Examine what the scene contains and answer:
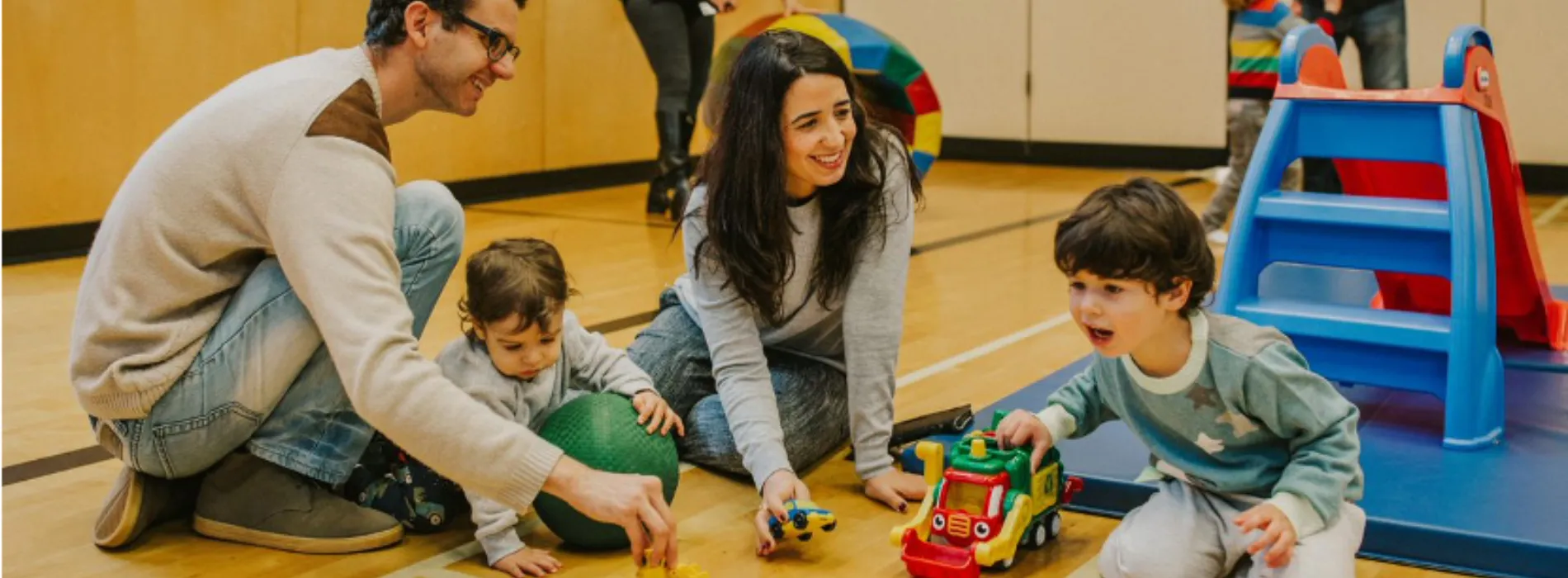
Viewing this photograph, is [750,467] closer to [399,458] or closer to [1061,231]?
[399,458]

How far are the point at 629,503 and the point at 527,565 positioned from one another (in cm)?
71

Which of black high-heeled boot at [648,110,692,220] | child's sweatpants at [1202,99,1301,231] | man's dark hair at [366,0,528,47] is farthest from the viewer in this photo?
black high-heeled boot at [648,110,692,220]

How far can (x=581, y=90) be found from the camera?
25.7 ft

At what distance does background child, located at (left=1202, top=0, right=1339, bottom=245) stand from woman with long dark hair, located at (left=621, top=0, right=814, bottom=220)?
1791 mm

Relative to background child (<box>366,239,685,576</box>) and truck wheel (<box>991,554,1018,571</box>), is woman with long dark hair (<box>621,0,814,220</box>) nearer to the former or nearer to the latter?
background child (<box>366,239,685,576</box>)

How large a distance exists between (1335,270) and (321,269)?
3.41m

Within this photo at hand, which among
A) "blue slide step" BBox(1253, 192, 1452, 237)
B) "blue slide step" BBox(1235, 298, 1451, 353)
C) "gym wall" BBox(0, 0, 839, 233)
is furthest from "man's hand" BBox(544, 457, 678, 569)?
"gym wall" BBox(0, 0, 839, 233)

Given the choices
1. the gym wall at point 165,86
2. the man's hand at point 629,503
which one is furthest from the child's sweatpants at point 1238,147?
the man's hand at point 629,503

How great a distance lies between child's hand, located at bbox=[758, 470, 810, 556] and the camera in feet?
8.48

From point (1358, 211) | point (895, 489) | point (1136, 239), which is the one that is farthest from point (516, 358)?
point (1358, 211)

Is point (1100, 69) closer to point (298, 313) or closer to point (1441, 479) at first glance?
point (1441, 479)

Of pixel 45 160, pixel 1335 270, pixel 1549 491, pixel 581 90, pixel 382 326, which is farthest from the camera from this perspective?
pixel 581 90

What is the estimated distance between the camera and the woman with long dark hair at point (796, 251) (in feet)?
9.20

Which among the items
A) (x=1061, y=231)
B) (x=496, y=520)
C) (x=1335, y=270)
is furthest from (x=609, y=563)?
(x=1335, y=270)
